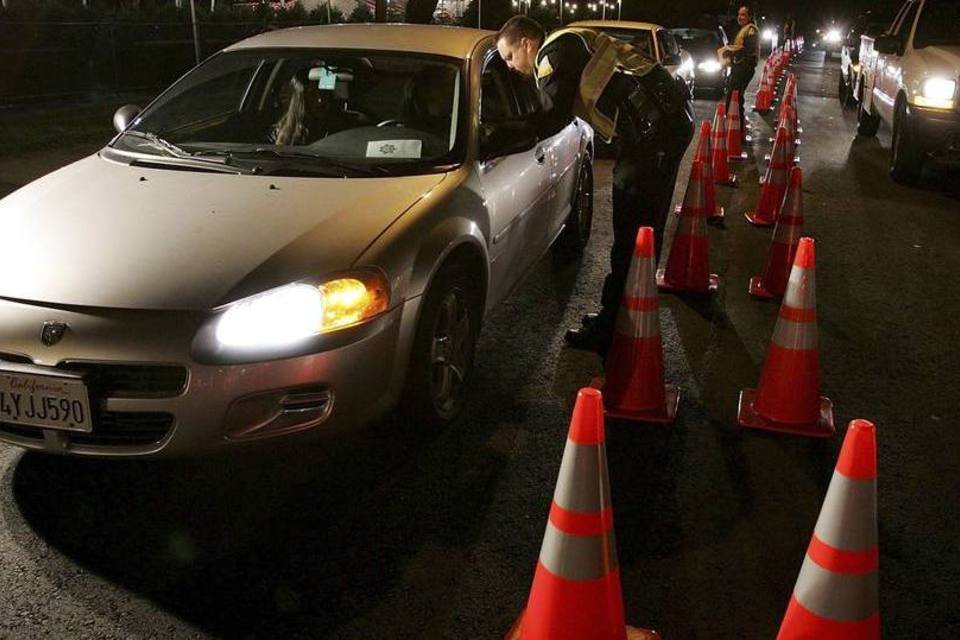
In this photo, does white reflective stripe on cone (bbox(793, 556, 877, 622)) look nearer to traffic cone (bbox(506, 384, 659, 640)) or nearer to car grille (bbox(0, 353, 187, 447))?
traffic cone (bbox(506, 384, 659, 640))

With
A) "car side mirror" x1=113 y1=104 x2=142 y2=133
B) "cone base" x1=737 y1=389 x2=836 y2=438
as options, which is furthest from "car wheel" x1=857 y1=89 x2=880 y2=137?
"car side mirror" x1=113 y1=104 x2=142 y2=133

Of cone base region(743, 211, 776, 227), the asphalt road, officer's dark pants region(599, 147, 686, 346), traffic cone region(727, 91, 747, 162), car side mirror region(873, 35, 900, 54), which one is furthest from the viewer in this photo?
traffic cone region(727, 91, 747, 162)

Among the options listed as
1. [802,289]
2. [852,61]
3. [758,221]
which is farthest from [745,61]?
[802,289]

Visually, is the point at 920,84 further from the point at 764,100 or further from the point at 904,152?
the point at 764,100

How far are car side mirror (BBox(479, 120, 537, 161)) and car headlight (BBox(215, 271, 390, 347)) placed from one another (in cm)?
121

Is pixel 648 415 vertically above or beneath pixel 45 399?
beneath

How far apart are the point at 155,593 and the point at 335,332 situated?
996 mm

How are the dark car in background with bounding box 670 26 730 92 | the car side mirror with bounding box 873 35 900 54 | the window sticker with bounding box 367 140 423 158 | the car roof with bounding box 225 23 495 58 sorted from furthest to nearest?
the dark car in background with bounding box 670 26 730 92 → the car side mirror with bounding box 873 35 900 54 → the car roof with bounding box 225 23 495 58 → the window sticker with bounding box 367 140 423 158

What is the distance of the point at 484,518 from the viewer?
11.1ft

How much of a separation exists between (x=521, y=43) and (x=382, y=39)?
72 cm

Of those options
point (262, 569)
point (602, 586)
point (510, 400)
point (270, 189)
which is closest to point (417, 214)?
point (270, 189)

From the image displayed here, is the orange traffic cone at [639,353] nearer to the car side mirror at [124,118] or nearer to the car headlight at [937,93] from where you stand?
the car side mirror at [124,118]

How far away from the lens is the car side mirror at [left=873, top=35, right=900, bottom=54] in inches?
413

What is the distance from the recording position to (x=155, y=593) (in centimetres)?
292
